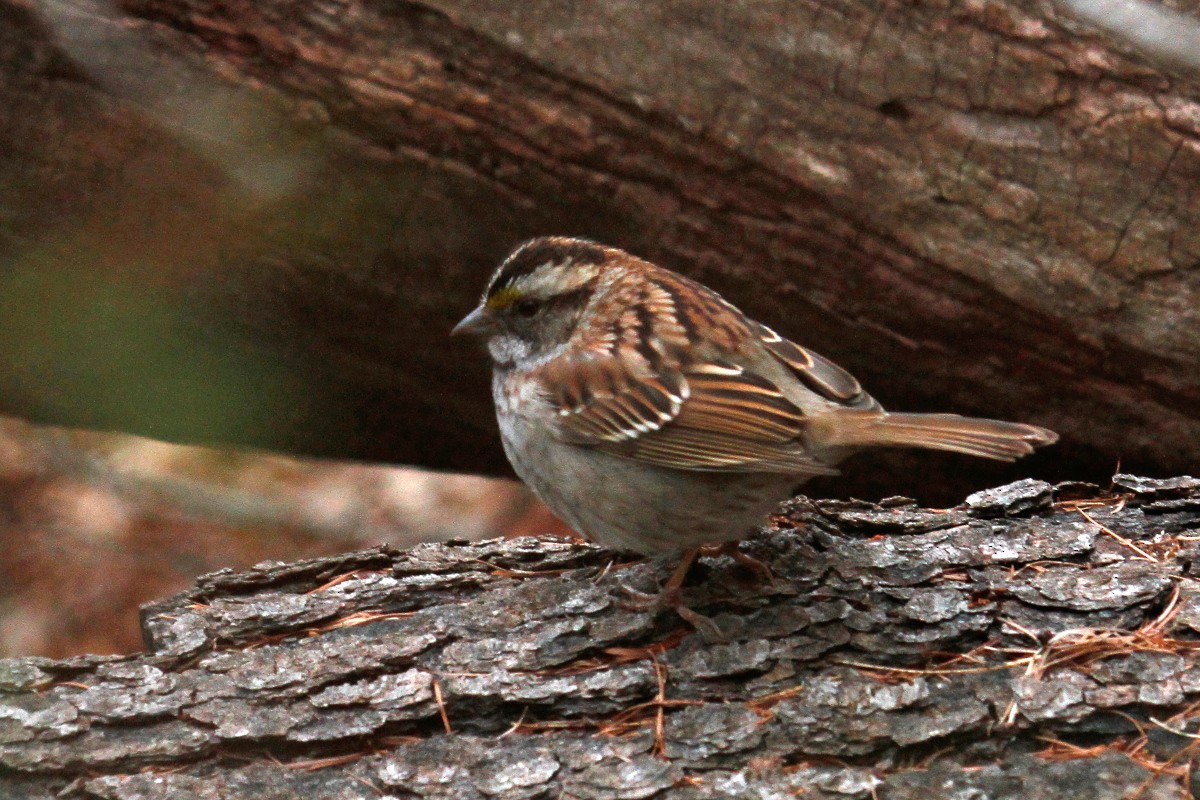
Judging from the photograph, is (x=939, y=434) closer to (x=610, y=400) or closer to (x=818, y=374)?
(x=818, y=374)

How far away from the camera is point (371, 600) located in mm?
3754

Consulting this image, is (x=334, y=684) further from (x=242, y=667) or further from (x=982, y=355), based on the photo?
(x=982, y=355)

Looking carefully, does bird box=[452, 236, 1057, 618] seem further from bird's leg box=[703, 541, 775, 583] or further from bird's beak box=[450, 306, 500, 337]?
bird's leg box=[703, 541, 775, 583]

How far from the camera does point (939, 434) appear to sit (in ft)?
12.0

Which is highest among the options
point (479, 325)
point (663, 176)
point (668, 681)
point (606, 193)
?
point (663, 176)

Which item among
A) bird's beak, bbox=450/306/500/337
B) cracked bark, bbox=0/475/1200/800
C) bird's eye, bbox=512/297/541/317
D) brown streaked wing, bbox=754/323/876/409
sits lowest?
cracked bark, bbox=0/475/1200/800

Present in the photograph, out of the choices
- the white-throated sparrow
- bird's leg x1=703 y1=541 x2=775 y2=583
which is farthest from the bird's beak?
bird's leg x1=703 y1=541 x2=775 y2=583

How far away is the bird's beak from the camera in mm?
4238

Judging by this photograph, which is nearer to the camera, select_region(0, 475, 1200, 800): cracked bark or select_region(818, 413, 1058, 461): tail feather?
select_region(0, 475, 1200, 800): cracked bark

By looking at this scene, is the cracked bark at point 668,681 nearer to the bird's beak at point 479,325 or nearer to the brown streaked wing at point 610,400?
the brown streaked wing at point 610,400

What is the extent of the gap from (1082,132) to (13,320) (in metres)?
3.78

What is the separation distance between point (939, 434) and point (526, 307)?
4.36 ft

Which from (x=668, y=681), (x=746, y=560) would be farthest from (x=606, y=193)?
(x=668, y=681)

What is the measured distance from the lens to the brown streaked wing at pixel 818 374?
12.7ft
